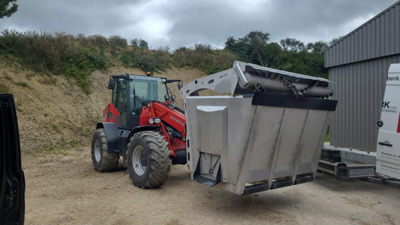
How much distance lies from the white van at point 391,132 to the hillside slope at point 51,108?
36.9 ft

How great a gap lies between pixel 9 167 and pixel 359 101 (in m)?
9.51

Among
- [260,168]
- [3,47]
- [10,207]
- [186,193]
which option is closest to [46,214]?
[186,193]

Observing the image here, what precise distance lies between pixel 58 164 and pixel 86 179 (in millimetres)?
2631

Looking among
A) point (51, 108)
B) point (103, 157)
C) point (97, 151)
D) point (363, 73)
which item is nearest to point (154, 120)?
point (103, 157)

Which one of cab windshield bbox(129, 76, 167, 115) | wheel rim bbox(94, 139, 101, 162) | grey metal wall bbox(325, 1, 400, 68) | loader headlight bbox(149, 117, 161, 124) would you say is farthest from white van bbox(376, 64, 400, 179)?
wheel rim bbox(94, 139, 101, 162)

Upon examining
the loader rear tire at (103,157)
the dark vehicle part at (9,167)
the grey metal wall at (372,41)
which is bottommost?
the loader rear tire at (103,157)

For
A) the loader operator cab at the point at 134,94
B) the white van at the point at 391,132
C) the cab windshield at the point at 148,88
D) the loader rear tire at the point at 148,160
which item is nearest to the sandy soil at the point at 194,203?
the loader rear tire at the point at 148,160

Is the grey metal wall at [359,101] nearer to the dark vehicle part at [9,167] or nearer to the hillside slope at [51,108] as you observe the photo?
the dark vehicle part at [9,167]

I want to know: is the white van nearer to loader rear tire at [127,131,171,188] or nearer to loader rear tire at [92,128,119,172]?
loader rear tire at [127,131,171,188]

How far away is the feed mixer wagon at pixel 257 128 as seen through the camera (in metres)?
4.49

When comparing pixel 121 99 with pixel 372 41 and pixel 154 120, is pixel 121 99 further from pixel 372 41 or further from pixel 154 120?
pixel 372 41

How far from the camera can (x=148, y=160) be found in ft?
20.1

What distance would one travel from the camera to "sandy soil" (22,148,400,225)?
4.82 meters

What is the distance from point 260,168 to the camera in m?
4.76
